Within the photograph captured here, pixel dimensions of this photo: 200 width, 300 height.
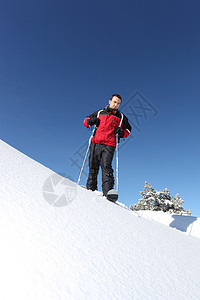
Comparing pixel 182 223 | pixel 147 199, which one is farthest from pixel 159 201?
pixel 182 223

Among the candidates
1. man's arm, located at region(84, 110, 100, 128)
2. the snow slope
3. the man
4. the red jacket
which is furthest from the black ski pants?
the snow slope

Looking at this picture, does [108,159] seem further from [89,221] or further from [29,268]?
[29,268]

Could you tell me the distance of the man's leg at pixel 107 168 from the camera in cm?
298

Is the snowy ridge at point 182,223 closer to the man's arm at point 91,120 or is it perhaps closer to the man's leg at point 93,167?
the man's leg at point 93,167

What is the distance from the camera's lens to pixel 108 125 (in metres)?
3.41

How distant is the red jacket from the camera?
131 inches

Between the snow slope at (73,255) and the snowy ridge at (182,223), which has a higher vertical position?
the snowy ridge at (182,223)

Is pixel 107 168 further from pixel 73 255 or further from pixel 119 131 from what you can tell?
pixel 73 255

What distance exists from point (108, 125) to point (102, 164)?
2.60 feet

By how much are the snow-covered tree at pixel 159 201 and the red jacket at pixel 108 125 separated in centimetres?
2047

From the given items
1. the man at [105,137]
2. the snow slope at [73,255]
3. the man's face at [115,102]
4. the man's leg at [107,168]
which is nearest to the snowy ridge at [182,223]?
the man's leg at [107,168]

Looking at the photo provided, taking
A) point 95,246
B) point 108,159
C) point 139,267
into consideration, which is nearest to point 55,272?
point 95,246

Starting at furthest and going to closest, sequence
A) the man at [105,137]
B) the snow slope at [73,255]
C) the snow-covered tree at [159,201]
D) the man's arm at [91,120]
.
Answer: the snow-covered tree at [159,201]
the man's arm at [91,120]
the man at [105,137]
the snow slope at [73,255]

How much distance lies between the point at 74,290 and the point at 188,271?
99 cm
